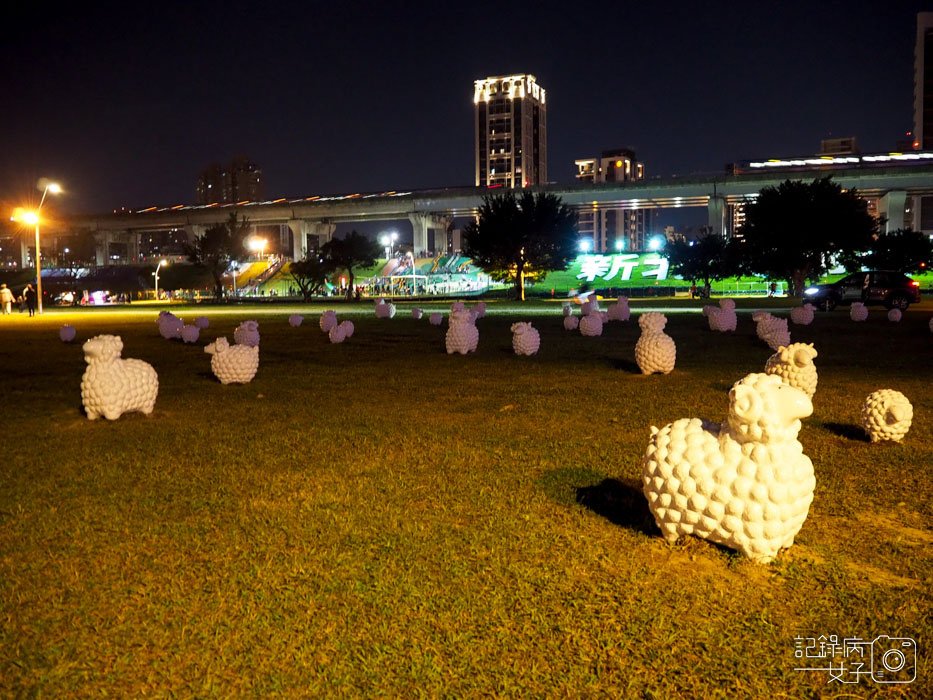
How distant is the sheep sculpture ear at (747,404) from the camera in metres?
4.13

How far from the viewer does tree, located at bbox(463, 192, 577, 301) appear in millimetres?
60125

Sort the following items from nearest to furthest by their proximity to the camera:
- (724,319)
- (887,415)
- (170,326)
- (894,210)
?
(887,415) → (724,319) → (170,326) → (894,210)

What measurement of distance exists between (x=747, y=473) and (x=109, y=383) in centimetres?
736

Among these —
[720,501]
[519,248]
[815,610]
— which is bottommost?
[815,610]

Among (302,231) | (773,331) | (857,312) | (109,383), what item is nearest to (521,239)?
(857,312)

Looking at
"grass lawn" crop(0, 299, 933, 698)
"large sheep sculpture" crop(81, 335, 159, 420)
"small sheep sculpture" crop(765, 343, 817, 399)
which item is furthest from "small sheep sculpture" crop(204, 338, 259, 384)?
"small sheep sculpture" crop(765, 343, 817, 399)

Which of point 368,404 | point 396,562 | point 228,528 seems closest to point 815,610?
point 396,562

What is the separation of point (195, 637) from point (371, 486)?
8.22 feet

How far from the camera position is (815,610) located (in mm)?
3770

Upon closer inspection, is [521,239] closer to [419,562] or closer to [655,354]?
[655,354]

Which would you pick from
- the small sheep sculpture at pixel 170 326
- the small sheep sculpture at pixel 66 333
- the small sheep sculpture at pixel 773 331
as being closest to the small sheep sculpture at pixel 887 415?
the small sheep sculpture at pixel 773 331

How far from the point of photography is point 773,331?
1598cm

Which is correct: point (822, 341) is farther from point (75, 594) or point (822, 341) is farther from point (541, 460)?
point (75, 594)

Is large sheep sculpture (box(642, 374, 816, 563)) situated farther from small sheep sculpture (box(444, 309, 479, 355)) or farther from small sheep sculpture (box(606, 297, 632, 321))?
small sheep sculpture (box(606, 297, 632, 321))
